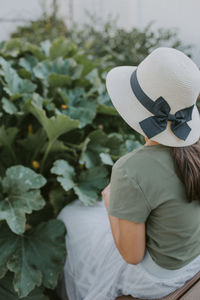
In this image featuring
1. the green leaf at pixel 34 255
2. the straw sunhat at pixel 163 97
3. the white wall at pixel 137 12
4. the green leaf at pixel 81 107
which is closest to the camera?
the straw sunhat at pixel 163 97

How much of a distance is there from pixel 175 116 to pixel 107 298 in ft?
2.41

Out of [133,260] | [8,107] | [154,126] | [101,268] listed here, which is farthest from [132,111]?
[8,107]

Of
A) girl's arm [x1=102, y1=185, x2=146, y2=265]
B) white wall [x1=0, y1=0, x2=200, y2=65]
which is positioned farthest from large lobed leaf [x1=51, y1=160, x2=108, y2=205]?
white wall [x1=0, y1=0, x2=200, y2=65]

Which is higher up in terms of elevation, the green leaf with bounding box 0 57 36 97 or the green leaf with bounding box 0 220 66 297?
the green leaf with bounding box 0 57 36 97

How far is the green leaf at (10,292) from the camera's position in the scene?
1.31 m

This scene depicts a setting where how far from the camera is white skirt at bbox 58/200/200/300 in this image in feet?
3.33

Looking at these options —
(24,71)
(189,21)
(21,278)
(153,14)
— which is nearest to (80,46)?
(153,14)

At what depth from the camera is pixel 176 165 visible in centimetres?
83

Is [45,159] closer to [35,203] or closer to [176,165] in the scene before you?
[35,203]

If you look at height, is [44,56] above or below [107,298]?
above

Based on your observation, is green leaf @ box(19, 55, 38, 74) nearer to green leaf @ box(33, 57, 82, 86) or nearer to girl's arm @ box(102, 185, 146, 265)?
green leaf @ box(33, 57, 82, 86)

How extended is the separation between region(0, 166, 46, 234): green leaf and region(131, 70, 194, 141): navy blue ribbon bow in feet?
2.23

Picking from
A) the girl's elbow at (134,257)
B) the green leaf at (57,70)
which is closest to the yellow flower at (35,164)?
the green leaf at (57,70)

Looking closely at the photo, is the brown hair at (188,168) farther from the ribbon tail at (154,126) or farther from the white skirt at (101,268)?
the white skirt at (101,268)
